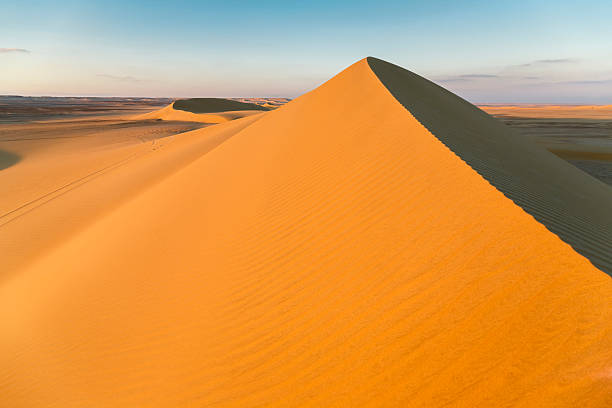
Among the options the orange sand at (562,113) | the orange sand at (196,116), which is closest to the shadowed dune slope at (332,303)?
the orange sand at (196,116)

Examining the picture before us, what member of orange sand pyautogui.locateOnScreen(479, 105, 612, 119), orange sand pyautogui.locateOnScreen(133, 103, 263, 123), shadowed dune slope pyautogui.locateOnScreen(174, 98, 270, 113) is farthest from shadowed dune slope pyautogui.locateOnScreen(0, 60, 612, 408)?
orange sand pyautogui.locateOnScreen(479, 105, 612, 119)

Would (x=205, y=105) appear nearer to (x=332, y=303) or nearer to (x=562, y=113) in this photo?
Result: (x=332, y=303)

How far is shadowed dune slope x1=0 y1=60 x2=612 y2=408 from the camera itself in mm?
1898

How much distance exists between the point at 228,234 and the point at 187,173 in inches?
151

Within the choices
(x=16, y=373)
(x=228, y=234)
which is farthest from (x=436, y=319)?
(x=16, y=373)

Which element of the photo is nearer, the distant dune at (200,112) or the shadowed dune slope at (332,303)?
the shadowed dune slope at (332,303)

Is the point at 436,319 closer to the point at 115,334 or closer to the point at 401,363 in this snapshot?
the point at 401,363

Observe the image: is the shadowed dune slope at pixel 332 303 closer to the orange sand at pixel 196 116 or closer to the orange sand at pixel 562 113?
the orange sand at pixel 196 116

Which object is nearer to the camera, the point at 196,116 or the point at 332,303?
the point at 332,303

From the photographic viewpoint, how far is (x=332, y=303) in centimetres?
256

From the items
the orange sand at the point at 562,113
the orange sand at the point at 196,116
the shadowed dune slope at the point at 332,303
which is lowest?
the shadowed dune slope at the point at 332,303

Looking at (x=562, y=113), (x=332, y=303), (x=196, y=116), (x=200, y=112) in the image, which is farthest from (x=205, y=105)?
(x=562, y=113)

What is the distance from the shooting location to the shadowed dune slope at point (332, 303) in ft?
6.23

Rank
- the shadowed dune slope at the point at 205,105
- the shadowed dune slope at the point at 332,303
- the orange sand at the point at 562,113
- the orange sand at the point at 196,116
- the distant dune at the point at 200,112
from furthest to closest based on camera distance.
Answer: the shadowed dune slope at the point at 205,105 < the orange sand at the point at 562,113 < the distant dune at the point at 200,112 < the orange sand at the point at 196,116 < the shadowed dune slope at the point at 332,303
